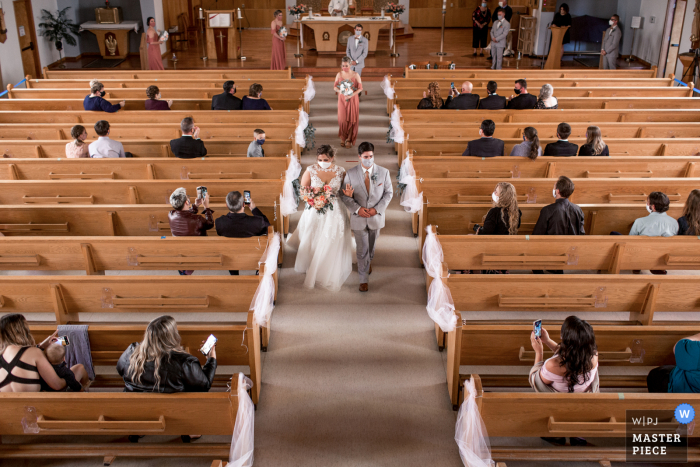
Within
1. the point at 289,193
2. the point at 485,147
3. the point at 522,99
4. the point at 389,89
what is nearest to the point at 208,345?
the point at 289,193

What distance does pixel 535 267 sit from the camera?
17.7 ft

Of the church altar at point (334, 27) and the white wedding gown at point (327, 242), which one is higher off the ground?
the church altar at point (334, 27)

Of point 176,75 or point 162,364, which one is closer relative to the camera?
point 162,364

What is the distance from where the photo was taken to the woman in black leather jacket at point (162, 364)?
3570 millimetres

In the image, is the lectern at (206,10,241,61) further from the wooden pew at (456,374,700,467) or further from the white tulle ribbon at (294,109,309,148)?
the wooden pew at (456,374,700,467)

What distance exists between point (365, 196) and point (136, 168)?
313 centimetres

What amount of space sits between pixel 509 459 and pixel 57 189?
5479mm

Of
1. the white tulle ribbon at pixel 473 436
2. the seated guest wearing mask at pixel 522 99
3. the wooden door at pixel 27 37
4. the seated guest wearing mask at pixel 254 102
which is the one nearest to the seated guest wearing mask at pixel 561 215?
the white tulle ribbon at pixel 473 436

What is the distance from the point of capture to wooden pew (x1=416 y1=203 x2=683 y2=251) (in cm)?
604

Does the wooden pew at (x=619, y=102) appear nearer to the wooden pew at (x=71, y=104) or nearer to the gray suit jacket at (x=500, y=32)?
the wooden pew at (x=71, y=104)

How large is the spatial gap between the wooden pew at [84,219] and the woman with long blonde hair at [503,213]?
221 cm

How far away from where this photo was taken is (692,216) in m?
5.46

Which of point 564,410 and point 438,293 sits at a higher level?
point 438,293
